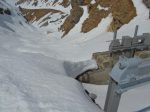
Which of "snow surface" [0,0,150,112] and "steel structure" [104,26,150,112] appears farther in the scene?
"snow surface" [0,0,150,112]

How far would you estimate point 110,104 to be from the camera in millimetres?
9398

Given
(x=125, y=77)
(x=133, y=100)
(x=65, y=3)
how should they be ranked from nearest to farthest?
1. (x=125, y=77)
2. (x=133, y=100)
3. (x=65, y=3)

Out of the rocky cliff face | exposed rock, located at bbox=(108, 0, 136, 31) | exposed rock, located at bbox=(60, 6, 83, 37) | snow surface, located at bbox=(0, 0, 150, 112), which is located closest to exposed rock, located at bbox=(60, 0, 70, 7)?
the rocky cliff face

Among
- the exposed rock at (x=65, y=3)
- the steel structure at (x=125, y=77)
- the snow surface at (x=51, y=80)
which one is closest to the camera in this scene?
the steel structure at (x=125, y=77)

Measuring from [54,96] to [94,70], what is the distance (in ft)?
22.1

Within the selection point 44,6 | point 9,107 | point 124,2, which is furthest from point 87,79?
point 44,6

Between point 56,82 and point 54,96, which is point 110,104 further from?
point 56,82

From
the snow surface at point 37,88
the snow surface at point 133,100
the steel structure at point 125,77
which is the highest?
the steel structure at point 125,77

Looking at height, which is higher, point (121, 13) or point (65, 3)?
point (121, 13)

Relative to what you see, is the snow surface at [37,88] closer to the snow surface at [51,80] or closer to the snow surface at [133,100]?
the snow surface at [51,80]

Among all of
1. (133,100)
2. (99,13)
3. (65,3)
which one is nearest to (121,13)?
(99,13)

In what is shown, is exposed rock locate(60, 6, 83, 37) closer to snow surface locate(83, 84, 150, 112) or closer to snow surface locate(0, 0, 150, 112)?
snow surface locate(0, 0, 150, 112)

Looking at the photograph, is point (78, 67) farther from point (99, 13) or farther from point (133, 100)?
point (99, 13)

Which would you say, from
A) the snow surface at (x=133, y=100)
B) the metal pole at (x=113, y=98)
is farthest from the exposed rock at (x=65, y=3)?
the metal pole at (x=113, y=98)
